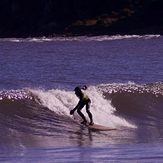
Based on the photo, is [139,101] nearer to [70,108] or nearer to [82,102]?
[70,108]

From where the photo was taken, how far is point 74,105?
25906 millimetres

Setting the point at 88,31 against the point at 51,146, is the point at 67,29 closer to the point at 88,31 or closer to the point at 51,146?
the point at 88,31

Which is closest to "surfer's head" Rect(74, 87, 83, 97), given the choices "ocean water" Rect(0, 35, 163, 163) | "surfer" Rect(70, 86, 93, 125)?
"surfer" Rect(70, 86, 93, 125)

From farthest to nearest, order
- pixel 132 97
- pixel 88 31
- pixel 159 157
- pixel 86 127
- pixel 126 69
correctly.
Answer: pixel 88 31 < pixel 126 69 < pixel 132 97 < pixel 86 127 < pixel 159 157

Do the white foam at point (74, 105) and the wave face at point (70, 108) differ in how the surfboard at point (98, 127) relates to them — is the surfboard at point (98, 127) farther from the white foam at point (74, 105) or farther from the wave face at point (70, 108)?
the white foam at point (74, 105)

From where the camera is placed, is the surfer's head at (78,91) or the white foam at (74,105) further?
the white foam at (74,105)

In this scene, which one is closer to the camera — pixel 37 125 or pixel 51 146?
pixel 51 146

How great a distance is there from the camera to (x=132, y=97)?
28.4 metres

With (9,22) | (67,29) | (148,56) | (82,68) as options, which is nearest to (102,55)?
(148,56)

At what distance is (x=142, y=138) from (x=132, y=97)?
26.3ft

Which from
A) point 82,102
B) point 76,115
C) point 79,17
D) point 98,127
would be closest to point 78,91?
point 82,102

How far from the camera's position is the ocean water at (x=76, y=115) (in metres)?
17.3

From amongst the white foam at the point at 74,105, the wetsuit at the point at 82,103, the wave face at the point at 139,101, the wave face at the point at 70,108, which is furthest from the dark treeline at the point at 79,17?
the wetsuit at the point at 82,103

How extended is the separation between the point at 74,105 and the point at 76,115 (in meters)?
1.21
